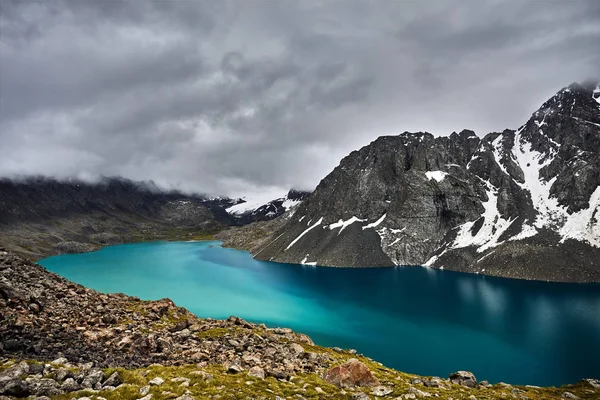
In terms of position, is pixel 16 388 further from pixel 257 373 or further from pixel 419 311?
pixel 419 311

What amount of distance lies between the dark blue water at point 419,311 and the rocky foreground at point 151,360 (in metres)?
34.3

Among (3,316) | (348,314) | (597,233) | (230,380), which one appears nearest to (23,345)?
(3,316)

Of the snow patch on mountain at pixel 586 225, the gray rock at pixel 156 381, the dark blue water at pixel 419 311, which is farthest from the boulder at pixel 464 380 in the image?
the snow patch on mountain at pixel 586 225

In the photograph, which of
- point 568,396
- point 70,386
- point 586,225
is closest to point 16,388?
point 70,386

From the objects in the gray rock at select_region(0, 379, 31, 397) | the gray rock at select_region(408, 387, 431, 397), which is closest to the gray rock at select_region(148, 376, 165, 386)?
the gray rock at select_region(0, 379, 31, 397)

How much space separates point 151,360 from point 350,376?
12583 mm

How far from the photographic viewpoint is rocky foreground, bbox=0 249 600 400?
14656mm

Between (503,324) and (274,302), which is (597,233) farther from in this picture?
(274,302)

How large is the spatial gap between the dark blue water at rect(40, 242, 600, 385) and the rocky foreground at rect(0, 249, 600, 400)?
113ft

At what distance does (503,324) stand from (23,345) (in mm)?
94974

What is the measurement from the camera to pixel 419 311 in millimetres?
96312

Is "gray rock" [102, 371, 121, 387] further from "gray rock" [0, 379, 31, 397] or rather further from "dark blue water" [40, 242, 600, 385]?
"dark blue water" [40, 242, 600, 385]

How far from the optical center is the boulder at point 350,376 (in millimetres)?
19953

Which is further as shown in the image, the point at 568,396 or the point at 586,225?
the point at 586,225
